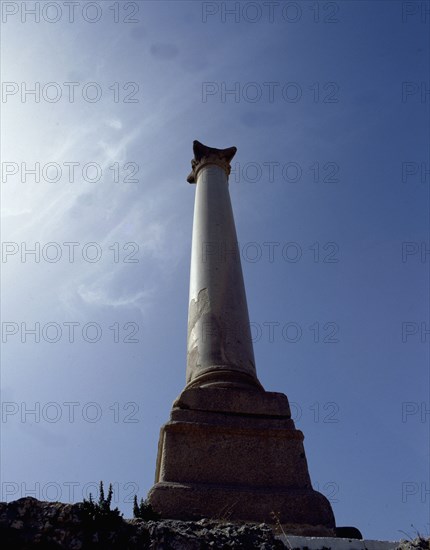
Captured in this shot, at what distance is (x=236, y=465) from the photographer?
748cm

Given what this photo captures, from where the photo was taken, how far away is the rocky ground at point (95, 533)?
415 cm

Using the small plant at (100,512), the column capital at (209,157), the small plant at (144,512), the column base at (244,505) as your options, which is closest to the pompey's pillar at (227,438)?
the column base at (244,505)

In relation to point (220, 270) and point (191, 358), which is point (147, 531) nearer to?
point (191, 358)

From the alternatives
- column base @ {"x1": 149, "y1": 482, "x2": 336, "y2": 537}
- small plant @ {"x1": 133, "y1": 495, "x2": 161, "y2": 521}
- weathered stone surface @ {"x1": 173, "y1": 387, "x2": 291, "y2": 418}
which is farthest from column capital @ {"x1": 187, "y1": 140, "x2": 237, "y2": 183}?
small plant @ {"x1": 133, "y1": 495, "x2": 161, "y2": 521}

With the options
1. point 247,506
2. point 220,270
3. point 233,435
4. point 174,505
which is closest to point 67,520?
point 174,505

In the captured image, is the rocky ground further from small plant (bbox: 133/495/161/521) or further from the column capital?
the column capital

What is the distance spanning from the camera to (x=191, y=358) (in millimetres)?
9273

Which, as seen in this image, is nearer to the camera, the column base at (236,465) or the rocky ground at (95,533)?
the rocky ground at (95,533)

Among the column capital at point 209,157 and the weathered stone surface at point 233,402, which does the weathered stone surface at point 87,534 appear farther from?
the column capital at point 209,157

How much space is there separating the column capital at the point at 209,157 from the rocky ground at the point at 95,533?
31.4 feet

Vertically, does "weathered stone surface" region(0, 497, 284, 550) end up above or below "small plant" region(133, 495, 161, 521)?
below

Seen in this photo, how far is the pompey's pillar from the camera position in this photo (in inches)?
271

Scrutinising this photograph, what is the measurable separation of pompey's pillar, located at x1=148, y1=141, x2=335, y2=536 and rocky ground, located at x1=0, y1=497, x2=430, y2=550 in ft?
4.62

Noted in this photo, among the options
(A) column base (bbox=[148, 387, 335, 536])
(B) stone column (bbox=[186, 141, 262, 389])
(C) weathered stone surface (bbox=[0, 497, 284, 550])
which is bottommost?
(C) weathered stone surface (bbox=[0, 497, 284, 550])
